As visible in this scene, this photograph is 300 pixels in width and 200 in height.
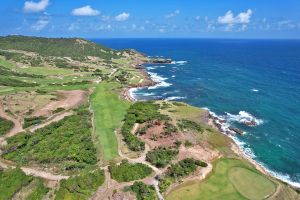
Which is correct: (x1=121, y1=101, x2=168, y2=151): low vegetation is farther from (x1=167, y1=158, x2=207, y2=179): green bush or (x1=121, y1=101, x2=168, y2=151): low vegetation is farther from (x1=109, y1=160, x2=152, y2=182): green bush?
(x1=167, y1=158, x2=207, y2=179): green bush

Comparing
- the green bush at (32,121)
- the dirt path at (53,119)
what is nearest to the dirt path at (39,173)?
the dirt path at (53,119)

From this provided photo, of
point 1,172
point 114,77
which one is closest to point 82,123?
point 1,172

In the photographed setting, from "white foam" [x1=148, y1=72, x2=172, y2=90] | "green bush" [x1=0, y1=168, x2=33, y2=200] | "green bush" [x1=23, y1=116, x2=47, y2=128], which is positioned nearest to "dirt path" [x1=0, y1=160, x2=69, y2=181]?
"green bush" [x1=0, y1=168, x2=33, y2=200]

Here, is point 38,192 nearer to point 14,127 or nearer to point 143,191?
point 143,191

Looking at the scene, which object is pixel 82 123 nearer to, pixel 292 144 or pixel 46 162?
pixel 46 162

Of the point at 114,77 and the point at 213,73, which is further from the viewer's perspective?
the point at 213,73

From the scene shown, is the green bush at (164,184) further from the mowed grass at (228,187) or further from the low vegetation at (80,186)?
the low vegetation at (80,186)
